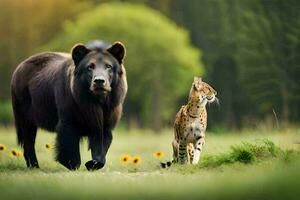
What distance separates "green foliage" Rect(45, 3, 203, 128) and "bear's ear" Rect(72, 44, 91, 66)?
23.7 m

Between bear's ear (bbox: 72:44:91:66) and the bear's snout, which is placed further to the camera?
bear's ear (bbox: 72:44:91:66)

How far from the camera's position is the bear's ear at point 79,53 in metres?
12.4

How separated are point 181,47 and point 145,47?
7.45ft

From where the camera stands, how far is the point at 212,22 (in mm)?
44594

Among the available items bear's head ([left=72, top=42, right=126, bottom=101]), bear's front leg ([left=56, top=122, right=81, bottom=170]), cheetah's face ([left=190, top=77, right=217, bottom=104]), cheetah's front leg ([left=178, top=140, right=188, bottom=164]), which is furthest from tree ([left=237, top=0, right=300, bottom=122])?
bear's front leg ([left=56, top=122, right=81, bottom=170])

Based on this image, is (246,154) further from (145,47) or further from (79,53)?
(145,47)

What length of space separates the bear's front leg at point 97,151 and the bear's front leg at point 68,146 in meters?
0.24

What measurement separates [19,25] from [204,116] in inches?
1216

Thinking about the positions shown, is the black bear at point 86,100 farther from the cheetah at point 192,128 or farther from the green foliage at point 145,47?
the green foliage at point 145,47

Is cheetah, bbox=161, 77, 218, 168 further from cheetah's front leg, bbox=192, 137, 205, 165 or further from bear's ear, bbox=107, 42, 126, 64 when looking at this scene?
bear's ear, bbox=107, 42, 126, 64

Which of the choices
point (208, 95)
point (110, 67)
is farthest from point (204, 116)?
point (110, 67)

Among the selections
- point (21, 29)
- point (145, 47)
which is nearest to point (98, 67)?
point (145, 47)

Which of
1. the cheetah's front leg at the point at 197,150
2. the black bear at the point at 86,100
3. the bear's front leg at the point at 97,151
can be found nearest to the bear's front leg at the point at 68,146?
the black bear at the point at 86,100

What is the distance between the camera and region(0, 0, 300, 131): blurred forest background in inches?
1192
